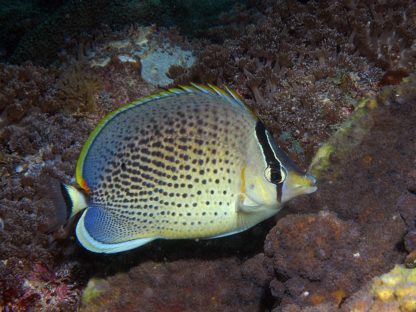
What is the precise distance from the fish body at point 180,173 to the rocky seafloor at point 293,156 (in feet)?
1.00

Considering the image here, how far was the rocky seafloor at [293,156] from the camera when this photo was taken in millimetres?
2549

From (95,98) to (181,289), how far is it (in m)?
2.89

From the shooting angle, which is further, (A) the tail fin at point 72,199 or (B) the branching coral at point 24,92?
(B) the branching coral at point 24,92

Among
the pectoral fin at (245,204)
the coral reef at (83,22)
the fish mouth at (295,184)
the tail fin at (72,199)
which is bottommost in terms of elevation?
the coral reef at (83,22)

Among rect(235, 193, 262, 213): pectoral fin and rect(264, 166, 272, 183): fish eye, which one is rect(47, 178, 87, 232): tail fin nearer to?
rect(235, 193, 262, 213): pectoral fin

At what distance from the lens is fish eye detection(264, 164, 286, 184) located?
245cm

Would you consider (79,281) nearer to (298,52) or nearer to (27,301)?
(27,301)

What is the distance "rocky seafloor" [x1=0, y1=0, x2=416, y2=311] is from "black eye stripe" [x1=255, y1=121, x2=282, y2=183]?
39 centimetres

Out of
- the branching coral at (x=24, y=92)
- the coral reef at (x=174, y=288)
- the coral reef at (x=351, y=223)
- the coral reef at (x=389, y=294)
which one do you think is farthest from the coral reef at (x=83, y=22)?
the coral reef at (x=389, y=294)

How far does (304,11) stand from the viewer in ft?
18.0

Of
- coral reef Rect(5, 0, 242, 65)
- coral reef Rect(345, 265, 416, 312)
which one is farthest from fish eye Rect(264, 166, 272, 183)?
coral reef Rect(5, 0, 242, 65)

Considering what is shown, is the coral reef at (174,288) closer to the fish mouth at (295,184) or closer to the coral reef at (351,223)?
the coral reef at (351,223)

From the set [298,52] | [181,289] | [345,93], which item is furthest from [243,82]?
[181,289]

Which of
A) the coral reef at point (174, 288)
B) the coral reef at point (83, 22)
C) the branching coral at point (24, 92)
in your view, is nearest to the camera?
the coral reef at point (174, 288)
